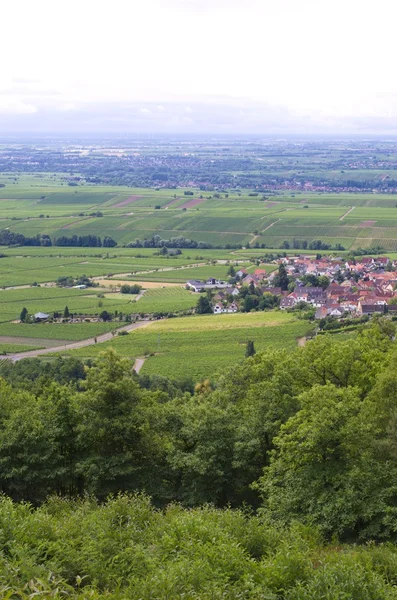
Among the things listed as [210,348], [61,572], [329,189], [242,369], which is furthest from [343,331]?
[329,189]

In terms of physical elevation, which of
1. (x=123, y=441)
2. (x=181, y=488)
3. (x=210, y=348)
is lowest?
(x=210, y=348)

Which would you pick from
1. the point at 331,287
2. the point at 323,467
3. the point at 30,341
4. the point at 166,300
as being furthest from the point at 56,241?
the point at 323,467

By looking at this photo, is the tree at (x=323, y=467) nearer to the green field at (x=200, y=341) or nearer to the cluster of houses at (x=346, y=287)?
the green field at (x=200, y=341)

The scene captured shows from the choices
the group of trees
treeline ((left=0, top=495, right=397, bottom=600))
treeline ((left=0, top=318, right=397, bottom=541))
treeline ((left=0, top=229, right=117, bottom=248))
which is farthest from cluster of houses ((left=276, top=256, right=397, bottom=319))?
treeline ((left=0, top=495, right=397, bottom=600))

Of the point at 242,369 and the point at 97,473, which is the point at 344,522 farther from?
the point at 242,369

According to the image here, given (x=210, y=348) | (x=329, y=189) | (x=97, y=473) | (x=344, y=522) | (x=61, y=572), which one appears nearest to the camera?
(x=61, y=572)

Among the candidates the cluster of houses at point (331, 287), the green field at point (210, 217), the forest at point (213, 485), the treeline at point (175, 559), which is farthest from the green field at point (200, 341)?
the treeline at point (175, 559)
